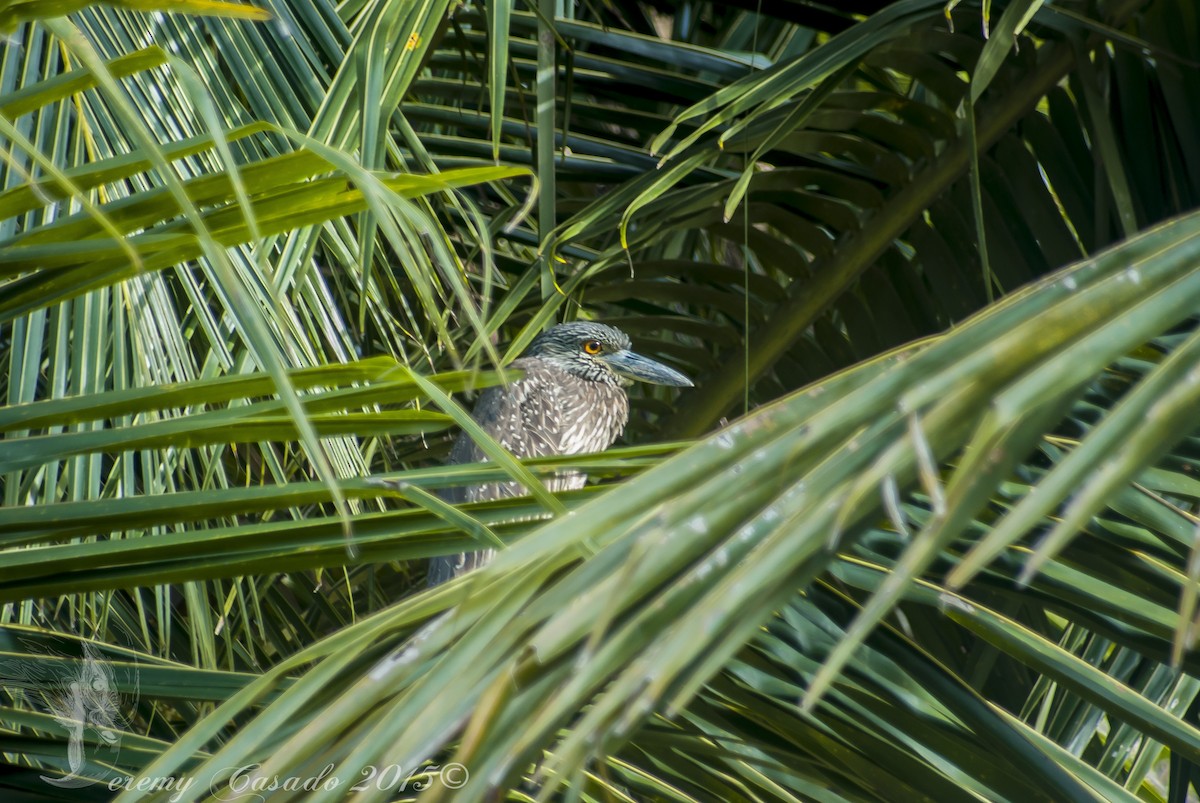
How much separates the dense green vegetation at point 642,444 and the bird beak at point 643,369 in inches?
5.2

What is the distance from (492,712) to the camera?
577mm

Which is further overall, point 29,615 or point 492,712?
point 29,615

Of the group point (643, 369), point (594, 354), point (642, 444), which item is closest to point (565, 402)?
point (594, 354)

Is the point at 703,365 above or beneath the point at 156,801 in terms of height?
above

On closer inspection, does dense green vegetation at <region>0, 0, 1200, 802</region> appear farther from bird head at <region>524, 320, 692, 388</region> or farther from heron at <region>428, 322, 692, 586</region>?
heron at <region>428, 322, 692, 586</region>

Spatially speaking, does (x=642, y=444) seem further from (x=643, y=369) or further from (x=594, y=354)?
(x=594, y=354)

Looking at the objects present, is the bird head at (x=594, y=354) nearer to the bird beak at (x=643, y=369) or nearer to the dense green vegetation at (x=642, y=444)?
the bird beak at (x=643, y=369)

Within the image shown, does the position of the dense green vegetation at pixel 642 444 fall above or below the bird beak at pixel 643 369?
below

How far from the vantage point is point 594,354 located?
3473mm

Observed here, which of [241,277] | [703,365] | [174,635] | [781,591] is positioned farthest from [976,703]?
[174,635]

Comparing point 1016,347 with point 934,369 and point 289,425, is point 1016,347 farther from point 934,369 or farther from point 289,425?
point 289,425

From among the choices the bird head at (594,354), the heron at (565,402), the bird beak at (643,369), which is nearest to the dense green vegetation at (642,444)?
the bird beak at (643,369)

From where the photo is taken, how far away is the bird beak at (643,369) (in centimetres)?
294

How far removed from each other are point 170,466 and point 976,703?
3.45 feet
